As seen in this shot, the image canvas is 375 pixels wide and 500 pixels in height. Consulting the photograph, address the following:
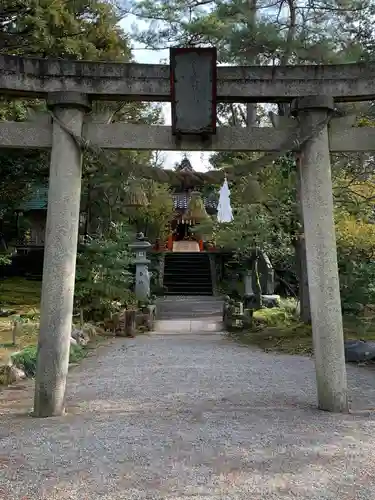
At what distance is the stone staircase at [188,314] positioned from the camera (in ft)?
46.4

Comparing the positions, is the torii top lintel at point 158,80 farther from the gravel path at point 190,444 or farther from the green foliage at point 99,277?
the green foliage at point 99,277

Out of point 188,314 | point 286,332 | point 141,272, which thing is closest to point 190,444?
point 286,332

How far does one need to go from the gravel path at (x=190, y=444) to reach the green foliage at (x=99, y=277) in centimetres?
586

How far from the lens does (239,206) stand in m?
15.9

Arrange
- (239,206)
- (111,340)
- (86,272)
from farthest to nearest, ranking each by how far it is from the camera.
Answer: (239,206) → (86,272) → (111,340)

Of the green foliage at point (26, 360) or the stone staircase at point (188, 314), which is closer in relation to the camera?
the green foliage at point (26, 360)

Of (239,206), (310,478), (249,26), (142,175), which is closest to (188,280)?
(239,206)

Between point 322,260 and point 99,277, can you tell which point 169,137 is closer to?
point 322,260

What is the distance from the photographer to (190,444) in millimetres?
4277

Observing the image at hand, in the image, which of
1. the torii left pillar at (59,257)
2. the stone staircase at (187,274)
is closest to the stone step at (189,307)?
the stone staircase at (187,274)

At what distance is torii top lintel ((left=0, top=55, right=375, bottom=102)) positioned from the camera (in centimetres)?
527

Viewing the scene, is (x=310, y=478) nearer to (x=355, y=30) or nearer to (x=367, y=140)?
(x=367, y=140)

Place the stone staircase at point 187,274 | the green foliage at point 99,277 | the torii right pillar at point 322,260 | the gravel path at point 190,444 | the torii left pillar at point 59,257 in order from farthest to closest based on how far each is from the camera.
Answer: the stone staircase at point 187,274, the green foliage at point 99,277, the torii right pillar at point 322,260, the torii left pillar at point 59,257, the gravel path at point 190,444

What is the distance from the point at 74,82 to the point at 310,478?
428cm
